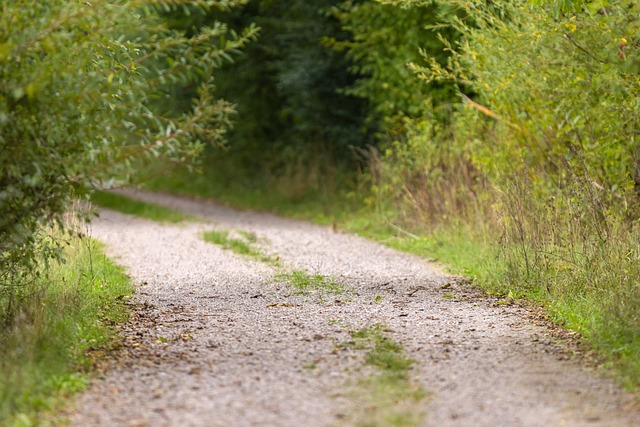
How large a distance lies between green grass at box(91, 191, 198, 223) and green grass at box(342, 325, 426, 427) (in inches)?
473

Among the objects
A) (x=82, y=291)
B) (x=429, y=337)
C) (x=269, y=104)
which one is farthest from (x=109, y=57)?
(x=269, y=104)

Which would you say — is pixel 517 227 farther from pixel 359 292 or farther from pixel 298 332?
pixel 298 332

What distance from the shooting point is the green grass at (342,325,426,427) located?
5.42 meters

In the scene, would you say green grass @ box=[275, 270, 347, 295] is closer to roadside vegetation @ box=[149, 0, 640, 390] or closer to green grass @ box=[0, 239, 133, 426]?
roadside vegetation @ box=[149, 0, 640, 390]

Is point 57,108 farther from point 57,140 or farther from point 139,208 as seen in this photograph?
point 139,208

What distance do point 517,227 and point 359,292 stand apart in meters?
1.88

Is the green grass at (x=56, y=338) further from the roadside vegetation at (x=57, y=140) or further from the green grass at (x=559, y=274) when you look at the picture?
the green grass at (x=559, y=274)

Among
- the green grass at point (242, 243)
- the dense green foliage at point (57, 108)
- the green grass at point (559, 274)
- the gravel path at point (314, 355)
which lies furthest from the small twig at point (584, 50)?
the green grass at point (242, 243)

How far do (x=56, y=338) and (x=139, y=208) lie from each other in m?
13.8

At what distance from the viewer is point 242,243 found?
1434cm

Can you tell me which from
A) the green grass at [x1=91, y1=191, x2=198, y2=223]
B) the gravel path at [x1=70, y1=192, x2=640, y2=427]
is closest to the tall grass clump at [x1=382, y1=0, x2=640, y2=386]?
the gravel path at [x1=70, y1=192, x2=640, y2=427]

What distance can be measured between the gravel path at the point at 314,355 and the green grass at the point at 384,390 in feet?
0.22

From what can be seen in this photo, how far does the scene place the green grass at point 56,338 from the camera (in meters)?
5.80

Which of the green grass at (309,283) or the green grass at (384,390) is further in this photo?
the green grass at (309,283)
